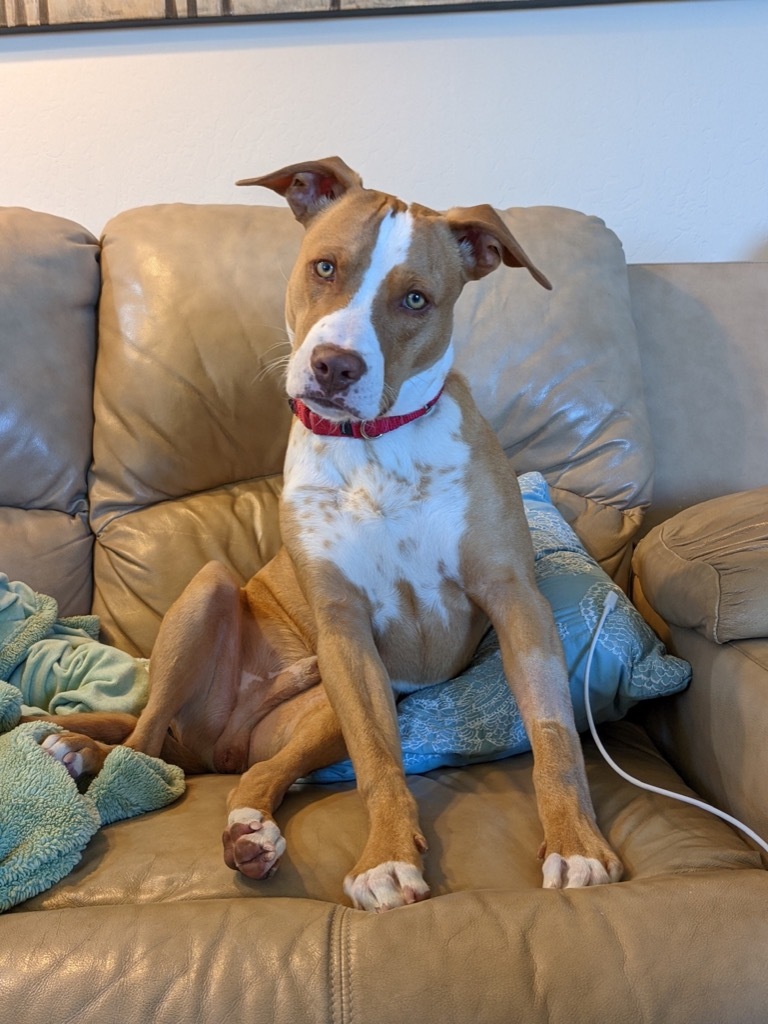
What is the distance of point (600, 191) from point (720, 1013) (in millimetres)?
2187

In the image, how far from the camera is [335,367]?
1.37 metres

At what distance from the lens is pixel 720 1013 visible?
973 mm

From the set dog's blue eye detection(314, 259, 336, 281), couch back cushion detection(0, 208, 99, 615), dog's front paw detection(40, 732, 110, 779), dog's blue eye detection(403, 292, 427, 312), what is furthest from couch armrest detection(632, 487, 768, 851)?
couch back cushion detection(0, 208, 99, 615)

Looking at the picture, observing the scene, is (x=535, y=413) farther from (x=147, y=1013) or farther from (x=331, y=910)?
(x=147, y=1013)

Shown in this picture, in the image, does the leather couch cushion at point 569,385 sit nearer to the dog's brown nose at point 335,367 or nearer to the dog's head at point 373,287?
the dog's head at point 373,287

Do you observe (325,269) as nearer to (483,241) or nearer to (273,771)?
(483,241)

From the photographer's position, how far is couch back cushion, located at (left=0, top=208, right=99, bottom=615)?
203cm

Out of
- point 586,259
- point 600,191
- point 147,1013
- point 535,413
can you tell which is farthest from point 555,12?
point 147,1013

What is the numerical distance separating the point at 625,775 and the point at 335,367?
845 millimetres

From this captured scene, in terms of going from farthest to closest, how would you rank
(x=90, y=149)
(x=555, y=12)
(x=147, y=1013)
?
(x=90, y=149) < (x=555, y=12) < (x=147, y=1013)

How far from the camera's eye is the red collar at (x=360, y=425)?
1598 mm

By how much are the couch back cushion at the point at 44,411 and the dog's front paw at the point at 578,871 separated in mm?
1329

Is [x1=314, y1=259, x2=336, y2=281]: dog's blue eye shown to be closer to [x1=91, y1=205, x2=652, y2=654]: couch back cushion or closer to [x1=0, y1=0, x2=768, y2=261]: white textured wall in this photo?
[x1=91, y1=205, x2=652, y2=654]: couch back cushion

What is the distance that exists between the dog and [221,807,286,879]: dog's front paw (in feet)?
0.22
